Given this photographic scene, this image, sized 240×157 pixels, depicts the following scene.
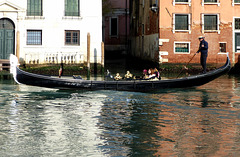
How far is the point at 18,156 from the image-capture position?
8406 millimetres

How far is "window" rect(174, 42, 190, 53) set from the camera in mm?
28500

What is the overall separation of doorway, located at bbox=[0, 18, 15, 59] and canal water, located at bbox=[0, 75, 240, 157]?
777 centimetres

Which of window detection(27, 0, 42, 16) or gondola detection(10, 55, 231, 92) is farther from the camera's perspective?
window detection(27, 0, 42, 16)

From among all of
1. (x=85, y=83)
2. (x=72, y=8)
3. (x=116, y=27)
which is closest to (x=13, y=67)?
(x=85, y=83)

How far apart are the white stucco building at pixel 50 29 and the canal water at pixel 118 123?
7854mm

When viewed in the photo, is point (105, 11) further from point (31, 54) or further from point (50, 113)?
point (50, 113)

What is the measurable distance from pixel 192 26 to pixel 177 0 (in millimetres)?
1878

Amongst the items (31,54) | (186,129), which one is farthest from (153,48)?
(186,129)

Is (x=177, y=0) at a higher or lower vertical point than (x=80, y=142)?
higher

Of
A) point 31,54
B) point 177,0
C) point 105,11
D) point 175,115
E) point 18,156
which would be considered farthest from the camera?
point 105,11

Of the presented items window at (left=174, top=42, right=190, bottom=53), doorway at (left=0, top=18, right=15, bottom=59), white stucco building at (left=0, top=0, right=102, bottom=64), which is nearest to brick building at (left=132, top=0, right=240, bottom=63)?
window at (left=174, top=42, right=190, bottom=53)

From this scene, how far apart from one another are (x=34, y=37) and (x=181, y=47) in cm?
916

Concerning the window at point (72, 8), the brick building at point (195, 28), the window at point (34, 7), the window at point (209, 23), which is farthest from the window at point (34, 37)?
the window at point (209, 23)

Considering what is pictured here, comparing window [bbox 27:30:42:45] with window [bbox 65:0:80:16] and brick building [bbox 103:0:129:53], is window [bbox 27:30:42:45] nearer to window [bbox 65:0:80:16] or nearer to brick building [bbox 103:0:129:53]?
window [bbox 65:0:80:16]
